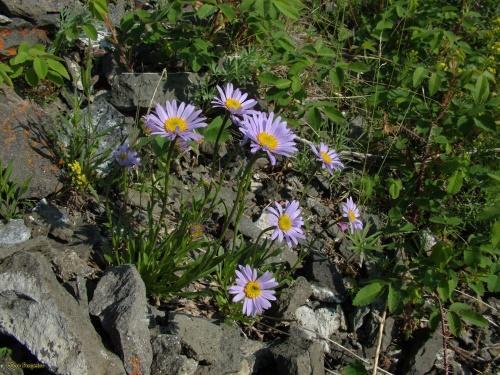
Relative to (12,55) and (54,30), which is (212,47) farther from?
(12,55)

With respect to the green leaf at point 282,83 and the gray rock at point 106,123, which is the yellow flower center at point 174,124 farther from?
the green leaf at point 282,83

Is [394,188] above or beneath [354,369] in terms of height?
above

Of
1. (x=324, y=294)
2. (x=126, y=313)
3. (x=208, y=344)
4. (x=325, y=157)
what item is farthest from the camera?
(x=324, y=294)

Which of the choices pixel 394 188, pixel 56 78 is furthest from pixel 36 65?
pixel 394 188

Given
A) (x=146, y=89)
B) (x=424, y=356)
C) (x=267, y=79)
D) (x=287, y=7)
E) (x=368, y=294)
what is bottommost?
(x=424, y=356)

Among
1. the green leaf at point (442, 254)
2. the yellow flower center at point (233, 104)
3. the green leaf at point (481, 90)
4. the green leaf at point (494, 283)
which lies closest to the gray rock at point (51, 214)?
the yellow flower center at point (233, 104)

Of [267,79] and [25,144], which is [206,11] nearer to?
[267,79]
